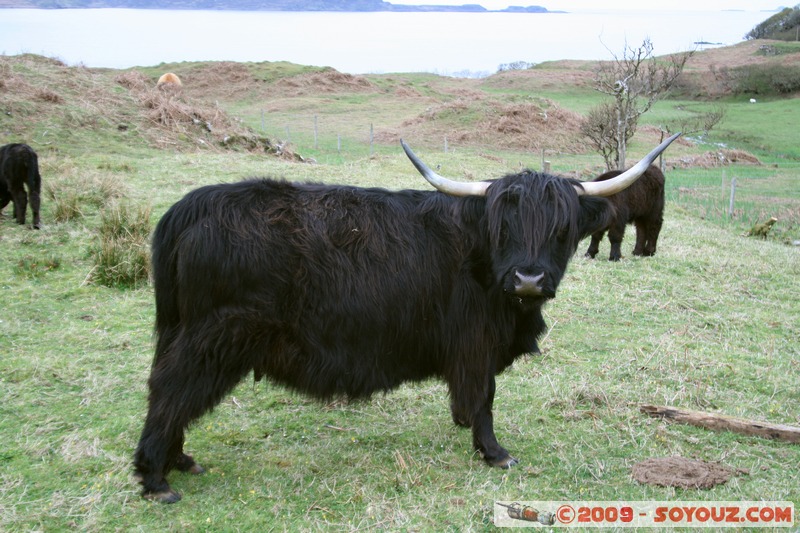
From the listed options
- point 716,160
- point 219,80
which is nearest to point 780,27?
point 716,160

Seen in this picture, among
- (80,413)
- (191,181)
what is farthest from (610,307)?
(191,181)

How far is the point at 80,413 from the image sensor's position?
4.18 meters

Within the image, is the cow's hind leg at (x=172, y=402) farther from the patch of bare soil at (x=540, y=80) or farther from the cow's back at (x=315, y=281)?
the patch of bare soil at (x=540, y=80)

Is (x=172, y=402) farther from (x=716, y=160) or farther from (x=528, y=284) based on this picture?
(x=716, y=160)

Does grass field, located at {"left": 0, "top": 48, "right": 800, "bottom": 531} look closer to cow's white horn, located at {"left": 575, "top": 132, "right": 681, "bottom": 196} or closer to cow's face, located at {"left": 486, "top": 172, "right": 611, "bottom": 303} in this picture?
cow's face, located at {"left": 486, "top": 172, "right": 611, "bottom": 303}

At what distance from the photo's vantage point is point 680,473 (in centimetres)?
359

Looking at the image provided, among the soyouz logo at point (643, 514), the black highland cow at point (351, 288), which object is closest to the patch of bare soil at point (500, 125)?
the black highland cow at point (351, 288)

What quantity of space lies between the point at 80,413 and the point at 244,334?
160cm

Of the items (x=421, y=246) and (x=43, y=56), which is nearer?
(x=421, y=246)

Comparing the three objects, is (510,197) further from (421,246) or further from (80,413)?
(80,413)

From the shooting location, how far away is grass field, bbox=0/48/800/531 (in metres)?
3.32

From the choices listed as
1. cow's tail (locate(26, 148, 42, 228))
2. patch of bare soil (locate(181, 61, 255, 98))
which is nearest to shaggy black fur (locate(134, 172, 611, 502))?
cow's tail (locate(26, 148, 42, 228))

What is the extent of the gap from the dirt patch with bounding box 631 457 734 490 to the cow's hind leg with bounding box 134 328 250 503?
2254mm

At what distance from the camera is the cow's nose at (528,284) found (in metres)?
3.36
